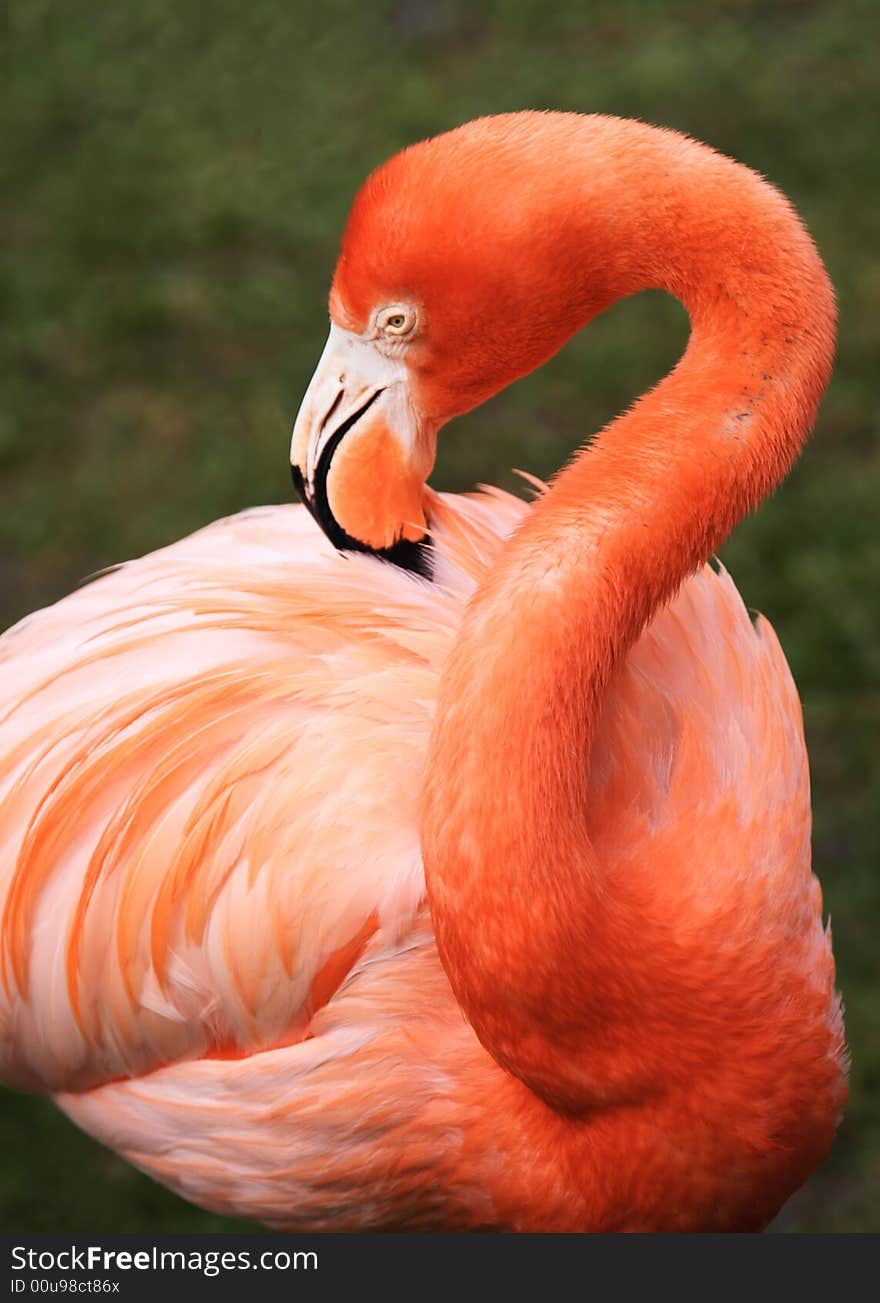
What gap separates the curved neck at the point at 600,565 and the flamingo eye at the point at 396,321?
0.23 m

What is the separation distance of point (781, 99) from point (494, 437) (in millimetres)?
1860

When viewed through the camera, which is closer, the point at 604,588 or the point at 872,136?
the point at 604,588

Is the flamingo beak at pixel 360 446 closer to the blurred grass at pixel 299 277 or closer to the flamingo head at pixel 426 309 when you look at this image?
the flamingo head at pixel 426 309

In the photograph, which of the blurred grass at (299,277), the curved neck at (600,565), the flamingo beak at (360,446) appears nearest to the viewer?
the curved neck at (600,565)

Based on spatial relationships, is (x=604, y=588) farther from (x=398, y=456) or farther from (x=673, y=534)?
(x=398, y=456)

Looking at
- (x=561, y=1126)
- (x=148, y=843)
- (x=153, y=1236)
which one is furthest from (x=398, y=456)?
(x=153, y=1236)

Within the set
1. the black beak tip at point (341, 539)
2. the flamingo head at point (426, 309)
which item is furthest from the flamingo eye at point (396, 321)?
the black beak tip at point (341, 539)

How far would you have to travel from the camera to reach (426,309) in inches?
81.2

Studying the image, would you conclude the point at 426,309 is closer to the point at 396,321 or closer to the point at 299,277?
the point at 396,321

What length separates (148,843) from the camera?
2.42 meters

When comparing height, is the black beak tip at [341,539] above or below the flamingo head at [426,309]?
below

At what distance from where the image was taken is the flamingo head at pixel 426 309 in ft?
6.49

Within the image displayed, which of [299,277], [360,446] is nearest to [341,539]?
[360,446]

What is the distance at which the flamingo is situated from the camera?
6.51 ft
